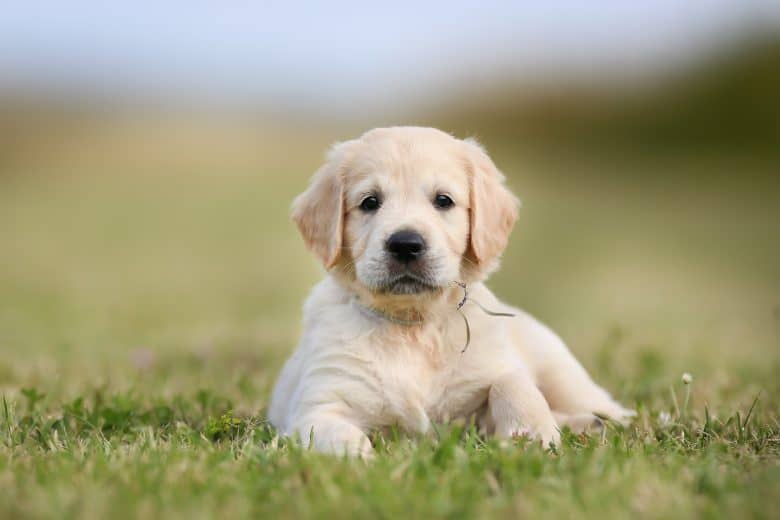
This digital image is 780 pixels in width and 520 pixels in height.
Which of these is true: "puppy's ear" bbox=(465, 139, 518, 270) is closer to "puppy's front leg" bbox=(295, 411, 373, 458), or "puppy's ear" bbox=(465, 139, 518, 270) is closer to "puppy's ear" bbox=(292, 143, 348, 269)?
"puppy's ear" bbox=(292, 143, 348, 269)

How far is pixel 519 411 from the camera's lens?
Answer: 391 cm

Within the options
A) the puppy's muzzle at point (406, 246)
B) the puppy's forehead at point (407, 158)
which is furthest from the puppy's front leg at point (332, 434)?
the puppy's forehead at point (407, 158)

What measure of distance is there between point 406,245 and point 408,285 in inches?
7.7

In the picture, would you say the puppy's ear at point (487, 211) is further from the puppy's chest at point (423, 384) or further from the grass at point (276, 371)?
the grass at point (276, 371)

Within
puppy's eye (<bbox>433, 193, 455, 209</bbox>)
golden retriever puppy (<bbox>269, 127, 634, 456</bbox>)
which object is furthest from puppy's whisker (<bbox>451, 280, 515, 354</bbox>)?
puppy's eye (<bbox>433, 193, 455, 209</bbox>)

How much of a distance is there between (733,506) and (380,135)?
87.7 inches

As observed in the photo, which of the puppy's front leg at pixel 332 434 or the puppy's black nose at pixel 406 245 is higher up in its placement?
the puppy's black nose at pixel 406 245

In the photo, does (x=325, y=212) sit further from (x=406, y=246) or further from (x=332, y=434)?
(x=332, y=434)

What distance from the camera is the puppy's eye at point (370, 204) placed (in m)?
4.17

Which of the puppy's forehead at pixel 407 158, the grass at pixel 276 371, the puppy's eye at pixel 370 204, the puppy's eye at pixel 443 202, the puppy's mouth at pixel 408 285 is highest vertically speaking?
the puppy's forehead at pixel 407 158

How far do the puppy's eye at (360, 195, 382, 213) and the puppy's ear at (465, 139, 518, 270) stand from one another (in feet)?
1.39

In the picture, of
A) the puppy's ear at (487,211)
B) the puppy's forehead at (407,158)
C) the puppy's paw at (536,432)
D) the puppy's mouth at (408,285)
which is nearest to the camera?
the puppy's paw at (536,432)

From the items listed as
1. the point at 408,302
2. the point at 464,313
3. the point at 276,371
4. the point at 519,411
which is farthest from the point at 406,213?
the point at 276,371

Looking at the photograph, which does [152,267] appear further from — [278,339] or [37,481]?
[37,481]
